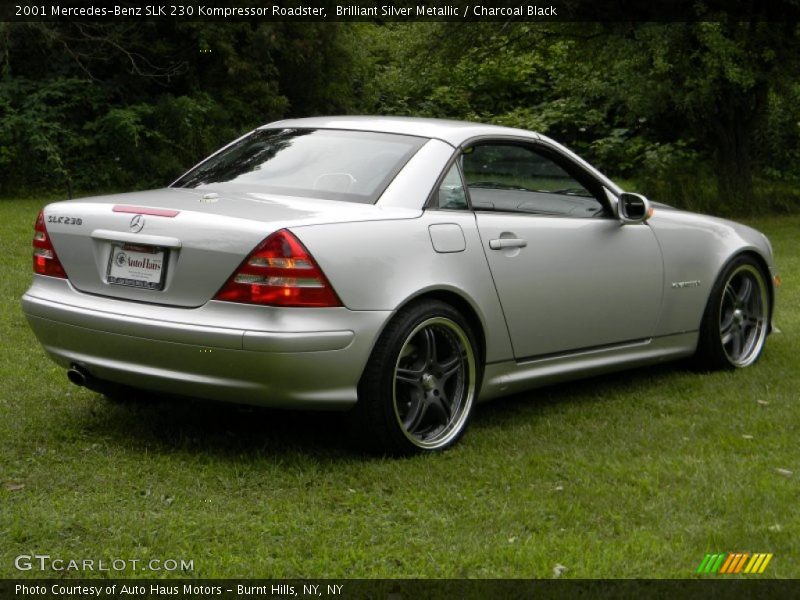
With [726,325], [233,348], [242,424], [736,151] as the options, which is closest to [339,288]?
[233,348]

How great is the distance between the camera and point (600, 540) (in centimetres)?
440

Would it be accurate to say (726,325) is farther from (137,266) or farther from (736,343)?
(137,266)

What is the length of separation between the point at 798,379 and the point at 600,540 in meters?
3.25

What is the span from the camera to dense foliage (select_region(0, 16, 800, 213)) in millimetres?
17547

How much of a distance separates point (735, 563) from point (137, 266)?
2627 millimetres

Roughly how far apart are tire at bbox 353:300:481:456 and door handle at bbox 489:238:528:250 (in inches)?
16.1

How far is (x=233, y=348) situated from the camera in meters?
4.93

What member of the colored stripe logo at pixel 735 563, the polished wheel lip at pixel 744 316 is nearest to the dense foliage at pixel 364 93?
the polished wheel lip at pixel 744 316

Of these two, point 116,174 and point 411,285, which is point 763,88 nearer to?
point 116,174

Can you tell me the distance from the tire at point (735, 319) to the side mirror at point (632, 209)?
3.00ft

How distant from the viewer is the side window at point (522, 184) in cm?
611
